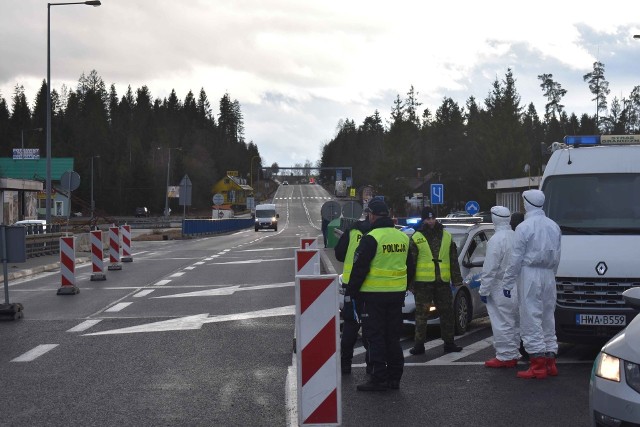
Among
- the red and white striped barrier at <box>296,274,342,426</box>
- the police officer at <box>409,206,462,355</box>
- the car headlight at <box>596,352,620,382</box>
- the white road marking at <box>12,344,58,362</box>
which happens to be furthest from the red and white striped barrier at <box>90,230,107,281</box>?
the car headlight at <box>596,352,620,382</box>

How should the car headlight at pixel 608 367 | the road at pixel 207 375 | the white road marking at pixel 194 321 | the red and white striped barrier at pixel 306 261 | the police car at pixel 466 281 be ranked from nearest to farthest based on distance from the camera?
the car headlight at pixel 608 367
the road at pixel 207 375
the red and white striped barrier at pixel 306 261
the police car at pixel 466 281
the white road marking at pixel 194 321

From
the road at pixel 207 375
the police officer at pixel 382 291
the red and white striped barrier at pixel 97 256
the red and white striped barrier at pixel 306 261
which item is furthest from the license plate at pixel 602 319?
the red and white striped barrier at pixel 97 256

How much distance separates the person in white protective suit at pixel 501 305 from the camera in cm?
1027

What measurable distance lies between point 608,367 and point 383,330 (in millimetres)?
3386

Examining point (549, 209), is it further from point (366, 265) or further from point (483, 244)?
point (366, 265)

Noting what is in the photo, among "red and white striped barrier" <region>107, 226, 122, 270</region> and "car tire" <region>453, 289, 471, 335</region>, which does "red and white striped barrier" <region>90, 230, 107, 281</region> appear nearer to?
"red and white striped barrier" <region>107, 226, 122, 270</region>

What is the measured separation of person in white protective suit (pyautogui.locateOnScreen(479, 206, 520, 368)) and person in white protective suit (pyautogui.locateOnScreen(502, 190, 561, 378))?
45cm

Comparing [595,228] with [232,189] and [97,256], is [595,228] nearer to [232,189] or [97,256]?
[97,256]

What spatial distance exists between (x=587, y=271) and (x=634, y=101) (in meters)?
129

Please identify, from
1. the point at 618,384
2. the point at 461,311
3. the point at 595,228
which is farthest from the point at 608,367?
the point at 461,311

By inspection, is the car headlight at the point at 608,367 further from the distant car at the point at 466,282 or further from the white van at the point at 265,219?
the white van at the point at 265,219

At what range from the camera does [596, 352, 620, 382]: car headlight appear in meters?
5.70

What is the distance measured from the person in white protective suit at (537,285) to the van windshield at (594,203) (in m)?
1.47

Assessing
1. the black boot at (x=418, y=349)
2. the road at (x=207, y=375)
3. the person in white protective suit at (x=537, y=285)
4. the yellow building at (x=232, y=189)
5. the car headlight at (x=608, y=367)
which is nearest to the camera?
the car headlight at (x=608, y=367)
